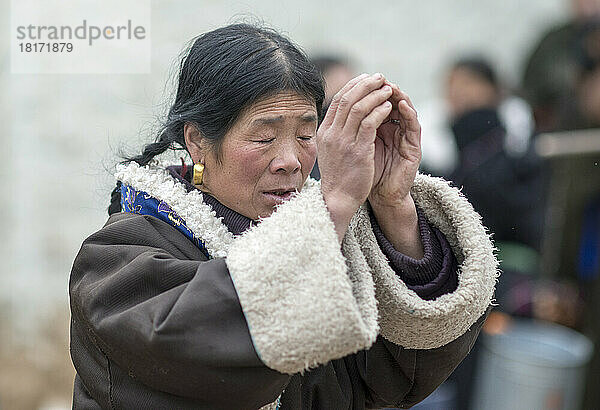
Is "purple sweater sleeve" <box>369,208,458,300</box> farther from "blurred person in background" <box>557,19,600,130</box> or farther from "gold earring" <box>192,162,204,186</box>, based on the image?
"blurred person in background" <box>557,19,600,130</box>

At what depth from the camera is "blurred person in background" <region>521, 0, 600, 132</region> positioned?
13.8 ft

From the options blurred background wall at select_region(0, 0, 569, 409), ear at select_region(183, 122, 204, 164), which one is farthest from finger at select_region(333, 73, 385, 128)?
blurred background wall at select_region(0, 0, 569, 409)

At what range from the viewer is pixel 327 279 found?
1222mm

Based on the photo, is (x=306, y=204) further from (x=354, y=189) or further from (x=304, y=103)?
(x=304, y=103)

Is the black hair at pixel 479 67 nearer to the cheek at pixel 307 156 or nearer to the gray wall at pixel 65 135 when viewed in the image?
the gray wall at pixel 65 135

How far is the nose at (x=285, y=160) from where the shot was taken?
1466 mm

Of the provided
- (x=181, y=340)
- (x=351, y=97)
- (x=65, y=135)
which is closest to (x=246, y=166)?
(x=351, y=97)

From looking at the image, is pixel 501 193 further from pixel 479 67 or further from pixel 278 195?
pixel 278 195

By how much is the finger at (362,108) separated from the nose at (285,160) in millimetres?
A: 182

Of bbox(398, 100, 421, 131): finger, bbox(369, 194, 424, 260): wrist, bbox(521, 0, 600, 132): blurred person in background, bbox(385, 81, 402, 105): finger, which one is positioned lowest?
bbox(521, 0, 600, 132): blurred person in background

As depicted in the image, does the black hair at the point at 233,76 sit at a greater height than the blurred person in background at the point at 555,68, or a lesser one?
greater

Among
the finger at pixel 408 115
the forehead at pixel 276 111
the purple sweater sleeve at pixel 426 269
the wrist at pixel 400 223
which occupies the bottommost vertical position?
the purple sweater sleeve at pixel 426 269

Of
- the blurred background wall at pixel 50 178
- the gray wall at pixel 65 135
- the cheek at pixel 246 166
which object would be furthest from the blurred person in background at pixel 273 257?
the blurred background wall at pixel 50 178

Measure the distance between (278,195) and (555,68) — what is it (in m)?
3.46
